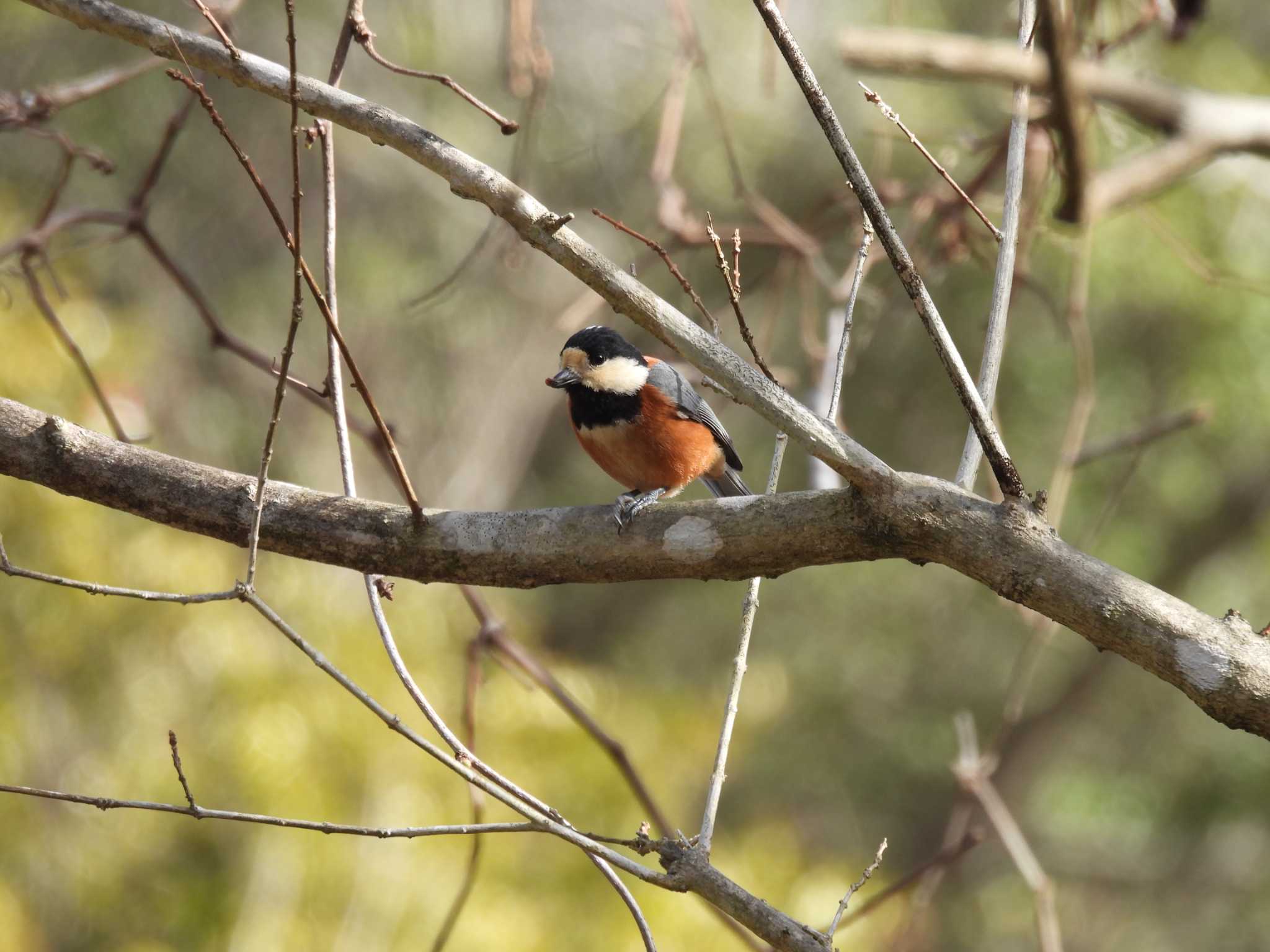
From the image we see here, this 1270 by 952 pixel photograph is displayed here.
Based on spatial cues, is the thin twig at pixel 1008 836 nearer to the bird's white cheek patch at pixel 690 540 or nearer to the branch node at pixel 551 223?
the bird's white cheek patch at pixel 690 540

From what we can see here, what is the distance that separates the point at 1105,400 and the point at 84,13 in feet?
21.2

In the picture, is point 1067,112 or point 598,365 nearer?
point 1067,112

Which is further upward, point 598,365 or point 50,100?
point 598,365

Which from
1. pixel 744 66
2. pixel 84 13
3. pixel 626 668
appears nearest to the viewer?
pixel 84 13

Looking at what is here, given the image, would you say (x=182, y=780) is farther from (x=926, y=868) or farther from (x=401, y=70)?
(x=926, y=868)

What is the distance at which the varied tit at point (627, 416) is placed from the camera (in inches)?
116

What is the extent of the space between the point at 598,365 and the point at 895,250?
61.1 inches

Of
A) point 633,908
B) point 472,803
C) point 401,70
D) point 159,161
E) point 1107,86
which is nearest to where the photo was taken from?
point 1107,86

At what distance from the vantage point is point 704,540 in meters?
1.72

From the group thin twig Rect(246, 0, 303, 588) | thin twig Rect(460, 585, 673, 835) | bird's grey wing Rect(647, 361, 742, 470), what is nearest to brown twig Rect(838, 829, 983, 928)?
thin twig Rect(460, 585, 673, 835)

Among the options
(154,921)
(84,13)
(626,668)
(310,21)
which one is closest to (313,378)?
(310,21)

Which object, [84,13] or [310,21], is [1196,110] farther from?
[310,21]

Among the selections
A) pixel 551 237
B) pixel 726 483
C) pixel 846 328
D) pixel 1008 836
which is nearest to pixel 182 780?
pixel 551 237

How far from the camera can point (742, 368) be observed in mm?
1504
